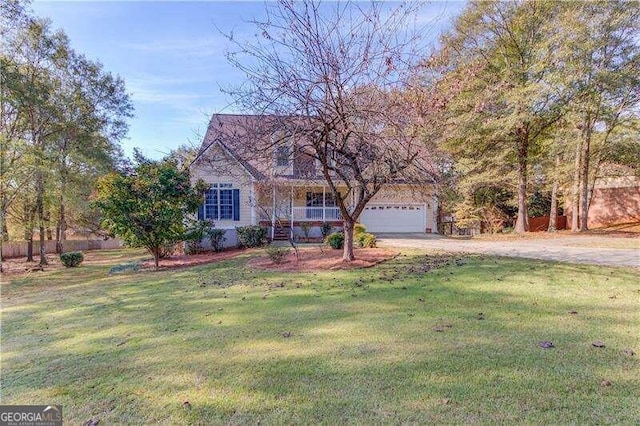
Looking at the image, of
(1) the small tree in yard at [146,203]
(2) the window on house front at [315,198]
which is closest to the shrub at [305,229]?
(2) the window on house front at [315,198]

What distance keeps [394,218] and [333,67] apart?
1537 cm

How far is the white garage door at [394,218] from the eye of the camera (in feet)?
71.7

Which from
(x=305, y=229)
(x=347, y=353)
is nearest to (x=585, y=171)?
(x=305, y=229)

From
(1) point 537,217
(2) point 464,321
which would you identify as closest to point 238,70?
(2) point 464,321

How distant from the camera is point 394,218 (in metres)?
22.0

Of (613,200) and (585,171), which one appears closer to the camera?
(585,171)

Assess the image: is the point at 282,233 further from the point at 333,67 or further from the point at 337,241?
the point at 333,67

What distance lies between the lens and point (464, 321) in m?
4.98

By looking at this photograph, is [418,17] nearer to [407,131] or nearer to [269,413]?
[407,131]

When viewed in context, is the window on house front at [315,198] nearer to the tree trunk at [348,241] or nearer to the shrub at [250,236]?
the shrub at [250,236]

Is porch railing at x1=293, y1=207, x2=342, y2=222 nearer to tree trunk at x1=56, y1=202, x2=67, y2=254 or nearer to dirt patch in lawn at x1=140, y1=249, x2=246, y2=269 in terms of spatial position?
dirt patch in lawn at x1=140, y1=249, x2=246, y2=269

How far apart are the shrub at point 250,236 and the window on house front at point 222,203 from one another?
1607 mm

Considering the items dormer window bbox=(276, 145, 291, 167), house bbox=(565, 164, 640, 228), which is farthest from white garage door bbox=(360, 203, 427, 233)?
dormer window bbox=(276, 145, 291, 167)

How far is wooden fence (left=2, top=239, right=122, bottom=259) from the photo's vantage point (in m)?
21.7
